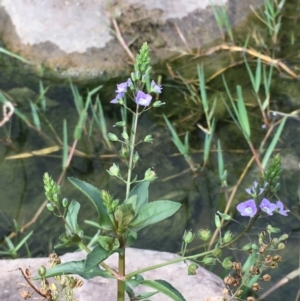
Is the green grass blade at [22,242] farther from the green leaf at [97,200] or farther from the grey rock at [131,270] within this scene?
the green leaf at [97,200]

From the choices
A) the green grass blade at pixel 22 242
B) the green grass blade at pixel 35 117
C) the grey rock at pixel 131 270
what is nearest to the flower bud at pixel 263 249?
the grey rock at pixel 131 270

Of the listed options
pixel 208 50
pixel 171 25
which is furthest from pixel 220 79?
pixel 171 25

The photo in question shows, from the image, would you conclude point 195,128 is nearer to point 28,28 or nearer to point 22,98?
point 22,98

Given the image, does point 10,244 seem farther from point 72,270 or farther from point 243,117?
point 243,117

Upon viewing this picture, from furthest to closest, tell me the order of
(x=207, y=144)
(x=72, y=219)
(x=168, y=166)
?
1. (x=168, y=166)
2. (x=207, y=144)
3. (x=72, y=219)

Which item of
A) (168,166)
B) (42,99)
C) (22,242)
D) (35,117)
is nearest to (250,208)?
(22,242)
